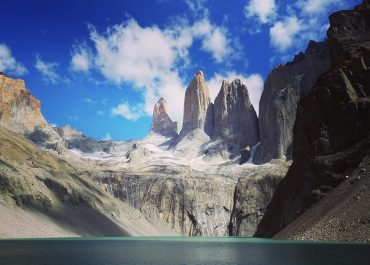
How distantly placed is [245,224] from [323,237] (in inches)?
4599

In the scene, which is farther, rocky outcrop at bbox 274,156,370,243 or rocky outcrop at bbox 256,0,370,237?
rocky outcrop at bbox 256,0,370,237

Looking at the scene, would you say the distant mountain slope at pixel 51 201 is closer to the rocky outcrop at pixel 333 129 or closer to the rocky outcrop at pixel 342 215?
the rocky outcrop at pixel 333 129

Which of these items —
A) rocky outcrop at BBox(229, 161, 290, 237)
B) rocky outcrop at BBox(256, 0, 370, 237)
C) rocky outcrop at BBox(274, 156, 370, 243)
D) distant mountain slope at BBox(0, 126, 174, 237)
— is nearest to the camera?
rocky outcrop at BBox(274, 156, 370, 243)

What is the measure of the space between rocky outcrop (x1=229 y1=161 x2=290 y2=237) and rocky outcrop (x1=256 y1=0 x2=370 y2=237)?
2634 inches

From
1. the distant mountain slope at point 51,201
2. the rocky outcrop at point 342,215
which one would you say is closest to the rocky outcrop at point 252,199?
the distant mountain slope at point 51,201

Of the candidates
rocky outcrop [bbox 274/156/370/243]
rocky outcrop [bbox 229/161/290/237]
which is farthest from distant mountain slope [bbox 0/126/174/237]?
rocky outcrop [bbox 274/156/370/243]

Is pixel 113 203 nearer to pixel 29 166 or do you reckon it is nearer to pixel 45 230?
pixel 29 166

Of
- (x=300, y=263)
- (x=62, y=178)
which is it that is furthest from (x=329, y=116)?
(x=62, y=178)

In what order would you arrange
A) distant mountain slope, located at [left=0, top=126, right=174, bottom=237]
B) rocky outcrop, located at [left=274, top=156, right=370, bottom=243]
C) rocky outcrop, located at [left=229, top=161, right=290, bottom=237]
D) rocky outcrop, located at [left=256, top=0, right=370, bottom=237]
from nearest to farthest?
rocky outcrop, located at [left=274, top=156, right=370, bottom=243], rocky outcrop, located at [left=256, top=0, right=370, bottom=237], distant mountain slope, located at [left=0, top=126, right=174, bottom=237], rocky outcrop, located at [left=229, top=161, right=290, bottom=237]

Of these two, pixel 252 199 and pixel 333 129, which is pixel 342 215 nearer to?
pixel 333 129

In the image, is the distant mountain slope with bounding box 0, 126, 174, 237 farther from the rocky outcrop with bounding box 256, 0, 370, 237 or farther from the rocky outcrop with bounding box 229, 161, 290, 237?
the rocky outcrop with bounding box 256, 0, 370, 237

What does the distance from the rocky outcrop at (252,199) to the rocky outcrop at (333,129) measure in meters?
66.9

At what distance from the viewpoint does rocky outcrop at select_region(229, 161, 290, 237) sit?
586 ft

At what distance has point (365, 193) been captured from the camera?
63.9 m
